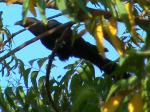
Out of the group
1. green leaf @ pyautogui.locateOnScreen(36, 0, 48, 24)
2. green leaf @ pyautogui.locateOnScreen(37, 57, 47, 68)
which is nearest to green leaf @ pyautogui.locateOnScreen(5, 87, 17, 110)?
green leaf @ pyautogui.locateOnScreen(37, 57, 47, 68)

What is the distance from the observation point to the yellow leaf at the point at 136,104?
85 cm

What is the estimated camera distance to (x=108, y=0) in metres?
1.24

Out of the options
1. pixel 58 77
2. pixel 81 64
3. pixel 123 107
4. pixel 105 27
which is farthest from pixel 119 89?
pixel 58 77

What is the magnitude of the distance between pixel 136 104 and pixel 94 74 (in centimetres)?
100

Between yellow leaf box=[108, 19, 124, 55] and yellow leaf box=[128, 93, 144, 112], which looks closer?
yellow leaf box=[128, 93, 144, 112]

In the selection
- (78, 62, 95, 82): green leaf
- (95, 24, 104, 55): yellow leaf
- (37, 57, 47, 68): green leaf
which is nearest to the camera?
(95, 24, 104, 55): yellow leaf

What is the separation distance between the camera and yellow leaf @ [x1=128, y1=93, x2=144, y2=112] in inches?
33.4

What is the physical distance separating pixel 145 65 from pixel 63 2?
0.29 meters

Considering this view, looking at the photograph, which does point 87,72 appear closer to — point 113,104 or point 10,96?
point 10,96

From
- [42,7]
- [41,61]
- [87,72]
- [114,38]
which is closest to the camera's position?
[114,38]

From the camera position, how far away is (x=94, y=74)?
1.86 m

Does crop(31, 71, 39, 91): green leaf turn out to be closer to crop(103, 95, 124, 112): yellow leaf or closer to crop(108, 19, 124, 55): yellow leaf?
crop(108, 19, 124, 55): yellow leaf

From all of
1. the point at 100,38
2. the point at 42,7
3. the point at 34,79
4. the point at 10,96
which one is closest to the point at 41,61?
the point at 34,79

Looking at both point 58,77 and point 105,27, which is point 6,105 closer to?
point 58,77
